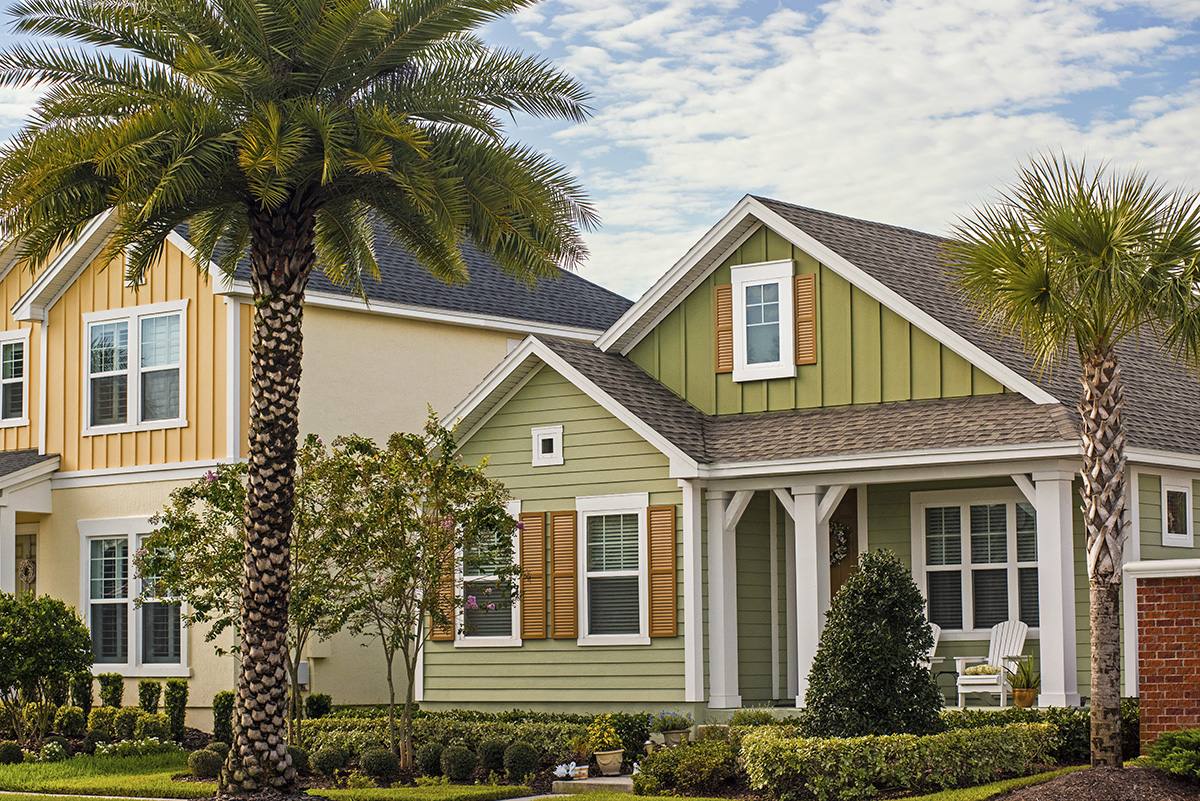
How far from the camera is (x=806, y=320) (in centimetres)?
1989

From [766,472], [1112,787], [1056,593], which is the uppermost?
[766,472]

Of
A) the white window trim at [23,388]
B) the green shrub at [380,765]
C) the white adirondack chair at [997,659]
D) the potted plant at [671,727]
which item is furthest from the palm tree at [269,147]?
the white window trim at [23,388]

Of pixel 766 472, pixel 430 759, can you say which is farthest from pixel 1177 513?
pixel 430 759

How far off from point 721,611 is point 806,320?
4012 millimetres

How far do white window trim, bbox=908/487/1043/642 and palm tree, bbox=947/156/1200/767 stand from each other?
463cm

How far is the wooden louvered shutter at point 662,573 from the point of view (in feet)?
61.8

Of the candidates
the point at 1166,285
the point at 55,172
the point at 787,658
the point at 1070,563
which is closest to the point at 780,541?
the point at 787,658

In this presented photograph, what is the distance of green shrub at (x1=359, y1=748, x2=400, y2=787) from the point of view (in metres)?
17.2

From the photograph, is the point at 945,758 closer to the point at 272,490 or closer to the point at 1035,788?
the point at 1035,788

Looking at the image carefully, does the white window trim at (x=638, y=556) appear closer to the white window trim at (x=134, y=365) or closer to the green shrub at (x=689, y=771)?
the green shrub at (x=689, y=771)

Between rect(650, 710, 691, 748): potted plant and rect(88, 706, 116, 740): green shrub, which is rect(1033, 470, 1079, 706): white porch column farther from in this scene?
rect(88, 706, 116, 740): green shrub

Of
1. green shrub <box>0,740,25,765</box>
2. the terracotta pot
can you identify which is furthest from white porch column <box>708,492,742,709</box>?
green shrub <box>0,740,25,765</box>

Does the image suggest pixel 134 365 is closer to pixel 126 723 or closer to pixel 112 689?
pixel 112 689

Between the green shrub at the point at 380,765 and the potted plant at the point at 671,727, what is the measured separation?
3051 millimetres
